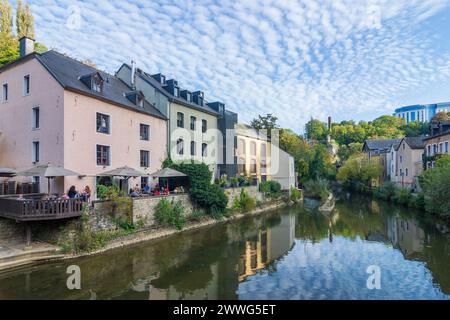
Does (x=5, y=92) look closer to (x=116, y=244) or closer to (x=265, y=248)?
(x=116, y=244)

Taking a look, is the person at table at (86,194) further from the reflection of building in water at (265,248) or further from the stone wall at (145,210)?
the reflection of building in water at (265,248)

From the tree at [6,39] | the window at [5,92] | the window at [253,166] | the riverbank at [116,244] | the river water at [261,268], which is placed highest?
the tree at [6,39]

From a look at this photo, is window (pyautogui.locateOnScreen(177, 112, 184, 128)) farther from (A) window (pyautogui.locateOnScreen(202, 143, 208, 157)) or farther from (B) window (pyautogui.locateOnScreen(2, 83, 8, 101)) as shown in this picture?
(B) window (pyautogui.locateOnScreen(2, 83, 8, 101))

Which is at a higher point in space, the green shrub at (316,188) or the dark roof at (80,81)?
the dark roof at (80,81)

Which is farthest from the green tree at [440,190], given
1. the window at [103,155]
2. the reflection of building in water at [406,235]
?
the window at [103,155]

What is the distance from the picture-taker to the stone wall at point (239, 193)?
84.0 feet

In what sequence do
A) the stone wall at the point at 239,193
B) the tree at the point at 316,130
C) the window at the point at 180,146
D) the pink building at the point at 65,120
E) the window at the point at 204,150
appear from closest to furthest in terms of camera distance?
the pink building at the point at 65,120 → the window at the point at 180,146 → the stone wall at the point at 239,193 → the window at the point at 204,150 → the tree at the point at 316,130

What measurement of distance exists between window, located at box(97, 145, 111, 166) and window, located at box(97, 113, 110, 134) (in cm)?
113

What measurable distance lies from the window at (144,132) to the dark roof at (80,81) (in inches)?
44.4

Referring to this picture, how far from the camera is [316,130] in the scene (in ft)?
302

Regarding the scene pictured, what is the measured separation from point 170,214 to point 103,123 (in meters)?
7.80

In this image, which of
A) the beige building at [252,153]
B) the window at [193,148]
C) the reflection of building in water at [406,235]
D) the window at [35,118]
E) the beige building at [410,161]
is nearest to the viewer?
the reflection of building in water at [406,235]

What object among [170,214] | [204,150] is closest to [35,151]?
[170,214]

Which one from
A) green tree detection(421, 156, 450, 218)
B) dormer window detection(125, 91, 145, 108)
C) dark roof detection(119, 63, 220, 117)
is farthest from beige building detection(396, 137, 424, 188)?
dormer window detection(125, 91, 145, 108)
